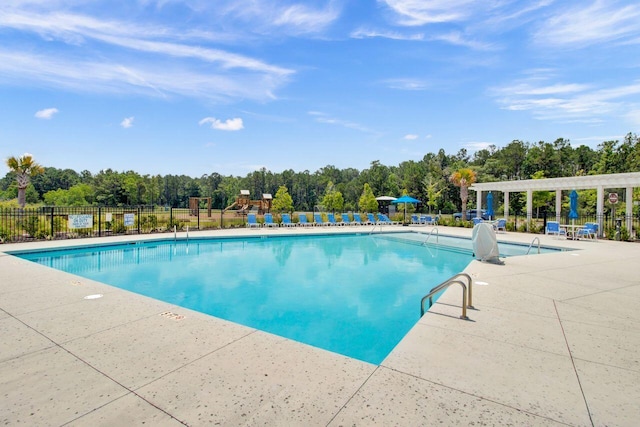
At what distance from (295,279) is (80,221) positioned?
31.8 ft

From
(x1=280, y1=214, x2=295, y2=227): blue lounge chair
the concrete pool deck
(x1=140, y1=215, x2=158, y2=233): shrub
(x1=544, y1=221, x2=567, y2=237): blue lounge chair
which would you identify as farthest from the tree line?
the concrete pool deck

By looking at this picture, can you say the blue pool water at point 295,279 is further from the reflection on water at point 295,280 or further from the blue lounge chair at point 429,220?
the blue lounge chair at point 429,220

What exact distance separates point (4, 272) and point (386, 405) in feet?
25.9

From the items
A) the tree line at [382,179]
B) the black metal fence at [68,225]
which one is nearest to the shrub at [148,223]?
the black metal fence at [68,225]

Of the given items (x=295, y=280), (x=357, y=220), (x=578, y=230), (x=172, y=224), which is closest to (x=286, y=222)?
(x=357, y=220)

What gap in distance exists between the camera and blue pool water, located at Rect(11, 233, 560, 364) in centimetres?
530

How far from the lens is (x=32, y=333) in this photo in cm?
357

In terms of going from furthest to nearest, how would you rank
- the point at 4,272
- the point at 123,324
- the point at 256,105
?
the point at 256,105, the point at 4,272, the point at 123,324

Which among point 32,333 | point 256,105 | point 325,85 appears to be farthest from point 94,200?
point 32,333

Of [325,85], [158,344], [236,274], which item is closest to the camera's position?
[158,344]

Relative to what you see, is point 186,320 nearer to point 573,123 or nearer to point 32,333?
point 32,333

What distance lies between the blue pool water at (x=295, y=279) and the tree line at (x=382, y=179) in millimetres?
17631

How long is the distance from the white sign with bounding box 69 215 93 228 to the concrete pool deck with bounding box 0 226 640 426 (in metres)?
9.52

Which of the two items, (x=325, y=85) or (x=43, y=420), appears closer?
(x=43, y=420)
